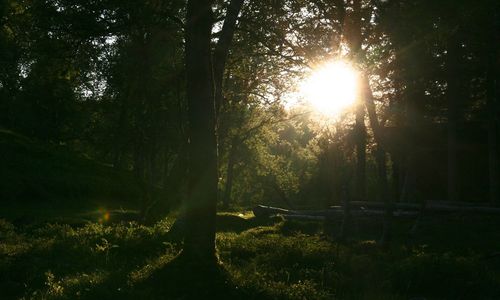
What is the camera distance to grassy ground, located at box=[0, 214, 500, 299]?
9102mm

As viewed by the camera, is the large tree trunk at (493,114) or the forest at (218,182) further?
the large tree trunk at (493,114)

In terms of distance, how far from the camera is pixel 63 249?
13.4 meters

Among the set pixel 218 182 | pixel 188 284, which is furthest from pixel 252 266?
pixel 218 182

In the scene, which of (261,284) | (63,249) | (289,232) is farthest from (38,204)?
(261,284)

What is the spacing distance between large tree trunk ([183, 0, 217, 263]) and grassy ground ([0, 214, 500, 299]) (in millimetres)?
655

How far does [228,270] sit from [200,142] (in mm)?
2685

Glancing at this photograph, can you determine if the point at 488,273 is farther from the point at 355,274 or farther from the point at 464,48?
the point at 464,48

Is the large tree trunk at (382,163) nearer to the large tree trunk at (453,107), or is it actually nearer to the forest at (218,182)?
the forest at (218,182)

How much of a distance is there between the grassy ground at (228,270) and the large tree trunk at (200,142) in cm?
65

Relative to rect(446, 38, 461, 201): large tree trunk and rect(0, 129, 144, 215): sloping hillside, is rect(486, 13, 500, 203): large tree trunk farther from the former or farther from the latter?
rect(0, 129, 144, 215): sloping hillside

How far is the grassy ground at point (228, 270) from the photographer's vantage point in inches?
358

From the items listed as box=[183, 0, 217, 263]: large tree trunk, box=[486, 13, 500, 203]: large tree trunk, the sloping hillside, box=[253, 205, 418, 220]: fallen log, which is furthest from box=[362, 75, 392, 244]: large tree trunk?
the sloping hillside

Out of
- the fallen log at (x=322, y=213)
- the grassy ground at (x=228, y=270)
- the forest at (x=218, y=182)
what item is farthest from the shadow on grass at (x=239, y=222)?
the grassy ground at (x=228, y=270)

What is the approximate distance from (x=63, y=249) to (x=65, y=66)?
508cm
